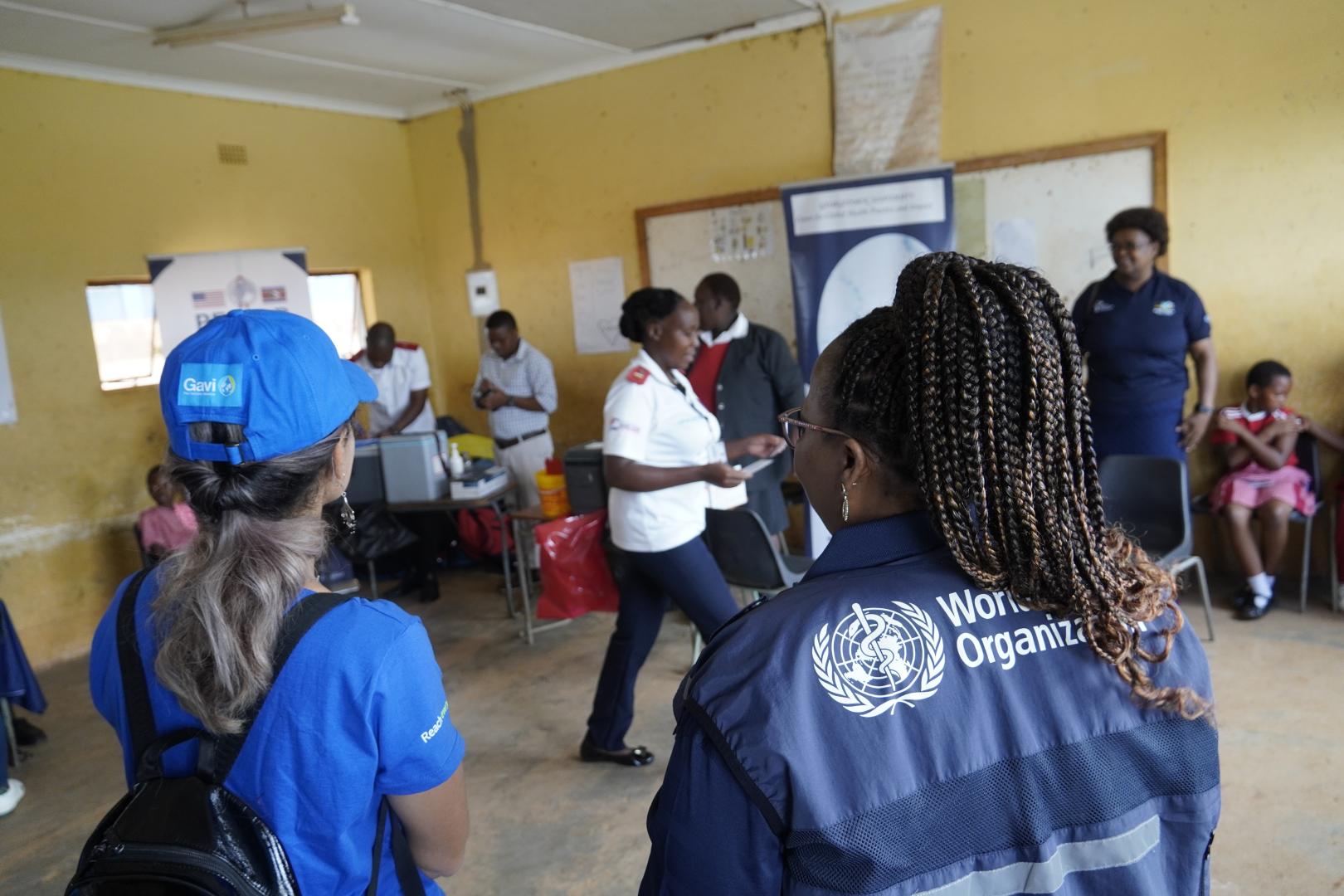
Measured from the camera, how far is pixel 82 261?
4.97 metres

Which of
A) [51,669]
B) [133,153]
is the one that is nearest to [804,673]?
[51,669]

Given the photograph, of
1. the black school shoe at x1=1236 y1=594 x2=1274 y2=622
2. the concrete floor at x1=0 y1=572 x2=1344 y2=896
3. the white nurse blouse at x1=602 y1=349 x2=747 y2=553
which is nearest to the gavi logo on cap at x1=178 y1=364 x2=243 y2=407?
the white nurse blouse at x1=602 y1=349 x2=747 y2=553

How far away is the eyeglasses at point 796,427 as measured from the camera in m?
1.00

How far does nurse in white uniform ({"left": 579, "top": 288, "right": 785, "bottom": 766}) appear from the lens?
2.84 m

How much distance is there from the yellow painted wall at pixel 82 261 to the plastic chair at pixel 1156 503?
4.95m

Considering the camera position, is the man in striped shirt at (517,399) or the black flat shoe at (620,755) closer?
the black flat shoe at (620,755)

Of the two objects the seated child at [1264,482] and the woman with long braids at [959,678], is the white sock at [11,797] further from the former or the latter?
the seated child at [1264,482]

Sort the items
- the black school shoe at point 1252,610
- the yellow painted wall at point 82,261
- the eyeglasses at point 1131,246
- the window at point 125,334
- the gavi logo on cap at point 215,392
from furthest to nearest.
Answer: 1. the window at point 125,334
2. the yellow painted wall at point 82,261
3. the black school shoe at point 1252,610
4. the eyeglasses at point 1131,246
5. the gavi logo on cap at point 215,392

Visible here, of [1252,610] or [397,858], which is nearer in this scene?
[397,858]

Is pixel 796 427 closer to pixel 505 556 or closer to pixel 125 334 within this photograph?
pixel 505 556

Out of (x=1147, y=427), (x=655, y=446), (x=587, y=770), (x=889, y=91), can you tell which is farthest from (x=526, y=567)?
(x=889, y=91)

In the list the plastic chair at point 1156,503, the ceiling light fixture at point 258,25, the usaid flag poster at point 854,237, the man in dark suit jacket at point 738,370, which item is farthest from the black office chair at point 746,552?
the ceiling light fixture at point 258,25

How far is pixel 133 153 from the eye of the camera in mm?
5203

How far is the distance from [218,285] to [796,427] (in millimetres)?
5145
